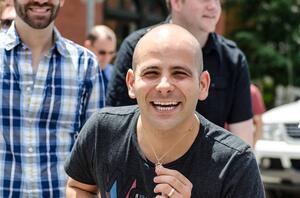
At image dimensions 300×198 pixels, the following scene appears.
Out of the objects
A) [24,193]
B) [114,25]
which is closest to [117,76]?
[24,193]

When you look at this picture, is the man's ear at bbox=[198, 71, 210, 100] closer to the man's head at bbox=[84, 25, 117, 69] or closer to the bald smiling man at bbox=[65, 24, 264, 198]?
the bald smiling man at bbox=[65, 24, 264, 198]

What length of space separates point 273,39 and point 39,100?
14.3 meters

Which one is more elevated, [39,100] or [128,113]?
[128,113]

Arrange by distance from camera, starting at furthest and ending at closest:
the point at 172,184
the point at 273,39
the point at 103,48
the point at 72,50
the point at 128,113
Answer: the point at 273,39, the point at 103,48, the point at 72,50, the point at 128,113, the point at 172,184

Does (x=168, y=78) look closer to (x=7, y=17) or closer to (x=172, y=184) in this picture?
(x=172, y=184)

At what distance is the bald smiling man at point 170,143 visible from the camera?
2.33m

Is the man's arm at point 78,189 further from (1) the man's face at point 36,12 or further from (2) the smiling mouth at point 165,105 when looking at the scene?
(1) the man's face at point 36,12

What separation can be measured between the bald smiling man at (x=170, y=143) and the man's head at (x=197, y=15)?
1.43 m

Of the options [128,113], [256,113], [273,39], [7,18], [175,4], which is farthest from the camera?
[273,39]

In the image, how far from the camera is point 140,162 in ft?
8.09

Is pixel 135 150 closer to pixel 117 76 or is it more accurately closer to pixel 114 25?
pixel 117 76

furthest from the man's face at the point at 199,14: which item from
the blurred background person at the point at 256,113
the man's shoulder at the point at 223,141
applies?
the blurred background person at the point at 256,113

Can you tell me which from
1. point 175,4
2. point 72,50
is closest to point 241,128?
point 175,4

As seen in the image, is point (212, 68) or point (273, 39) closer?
point (212, 68)
